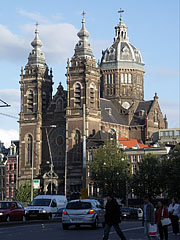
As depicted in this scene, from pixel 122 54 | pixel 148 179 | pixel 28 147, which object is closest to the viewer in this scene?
pixel 148 179

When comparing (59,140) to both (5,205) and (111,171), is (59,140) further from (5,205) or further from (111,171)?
(5,205)

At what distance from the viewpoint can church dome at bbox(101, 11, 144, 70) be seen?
5276 inches

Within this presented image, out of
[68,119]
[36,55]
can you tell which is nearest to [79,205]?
[68,119]

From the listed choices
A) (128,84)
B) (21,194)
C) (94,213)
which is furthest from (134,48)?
(94,213)

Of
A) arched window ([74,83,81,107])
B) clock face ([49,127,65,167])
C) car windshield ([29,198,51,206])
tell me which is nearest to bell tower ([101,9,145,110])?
arched window ([74,83,81,107])

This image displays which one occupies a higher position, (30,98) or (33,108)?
(30,98)

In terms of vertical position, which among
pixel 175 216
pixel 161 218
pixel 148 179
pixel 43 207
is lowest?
pixel 43 207

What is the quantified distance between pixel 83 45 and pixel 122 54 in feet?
68.8

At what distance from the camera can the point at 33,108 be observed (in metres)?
117

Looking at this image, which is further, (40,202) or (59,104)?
(59,104)

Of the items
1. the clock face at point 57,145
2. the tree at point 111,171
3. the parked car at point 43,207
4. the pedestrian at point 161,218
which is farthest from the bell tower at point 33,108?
the pedestrian at point 161,218

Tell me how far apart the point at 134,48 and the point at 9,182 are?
38746 mm

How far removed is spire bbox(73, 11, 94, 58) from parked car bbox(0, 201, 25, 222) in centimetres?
7167

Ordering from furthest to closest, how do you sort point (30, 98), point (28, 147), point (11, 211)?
1. point (30, 98)
2. point (28, 147)
3. point (11, 211)
